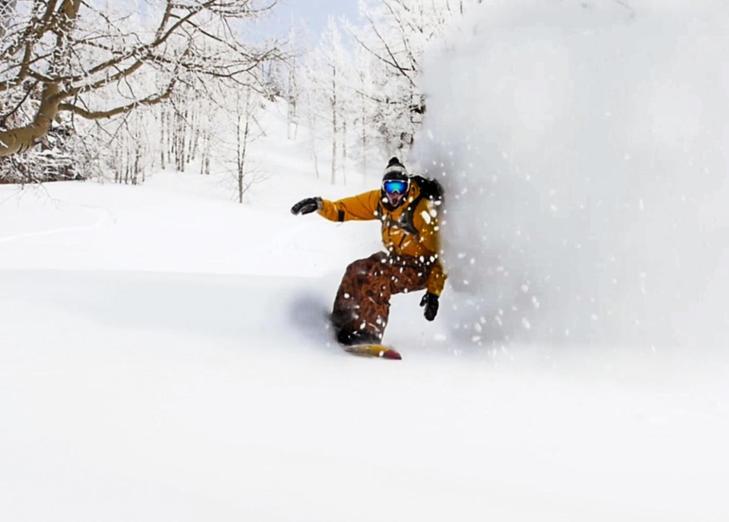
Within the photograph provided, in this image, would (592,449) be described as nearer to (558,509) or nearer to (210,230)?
(558,509)

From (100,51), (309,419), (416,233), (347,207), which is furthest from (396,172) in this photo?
(100,51)

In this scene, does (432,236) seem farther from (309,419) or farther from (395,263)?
(309,419)

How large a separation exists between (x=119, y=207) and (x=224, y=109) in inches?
523

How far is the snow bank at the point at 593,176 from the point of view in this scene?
10.5 ft

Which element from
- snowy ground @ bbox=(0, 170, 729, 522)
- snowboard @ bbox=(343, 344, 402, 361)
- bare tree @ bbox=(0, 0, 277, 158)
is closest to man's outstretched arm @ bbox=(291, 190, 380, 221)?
snowy ground @ bbox=(0, 170, 729, 522)

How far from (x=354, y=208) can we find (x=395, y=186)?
448 millimetres

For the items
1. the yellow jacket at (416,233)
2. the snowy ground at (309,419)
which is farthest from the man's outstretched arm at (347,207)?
the snowy ground at (309,419)

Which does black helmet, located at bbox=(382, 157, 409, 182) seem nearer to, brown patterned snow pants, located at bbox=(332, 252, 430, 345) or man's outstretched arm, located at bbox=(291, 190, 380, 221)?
man's outstretched arm, located at bbox=(291, 190, 380, 221)

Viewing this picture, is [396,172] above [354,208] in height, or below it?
above

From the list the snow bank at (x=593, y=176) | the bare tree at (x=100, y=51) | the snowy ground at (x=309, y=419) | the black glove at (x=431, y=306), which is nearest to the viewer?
the snowy ground at (x=309, y=419)

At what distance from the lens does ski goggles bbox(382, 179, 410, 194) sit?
3.59m

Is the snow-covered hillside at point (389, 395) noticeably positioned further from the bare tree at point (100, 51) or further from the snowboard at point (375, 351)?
the bare tree at point (100, 51)

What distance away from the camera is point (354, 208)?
13.0ft

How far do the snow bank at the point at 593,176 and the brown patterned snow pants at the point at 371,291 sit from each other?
0.29 metres
